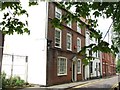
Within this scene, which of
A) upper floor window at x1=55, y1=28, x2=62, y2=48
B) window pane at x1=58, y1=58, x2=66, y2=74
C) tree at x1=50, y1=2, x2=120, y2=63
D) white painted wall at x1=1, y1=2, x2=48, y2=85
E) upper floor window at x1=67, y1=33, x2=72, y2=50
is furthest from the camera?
upper floor window at x1=67, y1=33, x2=72, y2=50

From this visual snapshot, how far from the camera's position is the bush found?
1907 cm

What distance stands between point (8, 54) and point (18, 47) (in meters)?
2.00

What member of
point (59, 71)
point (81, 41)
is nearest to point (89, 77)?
point (81, 41)

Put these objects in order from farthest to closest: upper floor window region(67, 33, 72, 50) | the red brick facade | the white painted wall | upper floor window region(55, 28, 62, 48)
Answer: upper floor window region(67, 33, 72, 50) → upper floor window region(55, 28, 62, 48) → the red brick facade → the white painted wall

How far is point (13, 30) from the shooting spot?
22.5ft

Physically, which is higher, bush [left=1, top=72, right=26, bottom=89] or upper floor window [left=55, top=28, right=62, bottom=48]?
upper floor window [left=55, top=28, right=62, bottom=48]

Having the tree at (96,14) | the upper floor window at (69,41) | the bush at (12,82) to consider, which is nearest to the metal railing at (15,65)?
the bush at (12,82)

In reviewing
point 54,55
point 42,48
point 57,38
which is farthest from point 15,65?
point 57,38

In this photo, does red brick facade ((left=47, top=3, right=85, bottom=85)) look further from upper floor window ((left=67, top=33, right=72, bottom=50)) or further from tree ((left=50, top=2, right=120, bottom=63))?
tree ((left=50, top=2, right=120, bottom=63))

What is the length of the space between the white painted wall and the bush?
65.7 inches

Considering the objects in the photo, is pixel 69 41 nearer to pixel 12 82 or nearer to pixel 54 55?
pixel 54 55

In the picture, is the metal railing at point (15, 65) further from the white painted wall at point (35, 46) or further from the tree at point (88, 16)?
the tree at point (88, 16)

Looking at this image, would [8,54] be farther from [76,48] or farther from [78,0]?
[78,0]

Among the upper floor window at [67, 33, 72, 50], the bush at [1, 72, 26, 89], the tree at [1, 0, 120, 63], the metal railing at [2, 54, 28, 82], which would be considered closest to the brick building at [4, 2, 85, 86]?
the metal railing at [2, 54, 28, 82]
